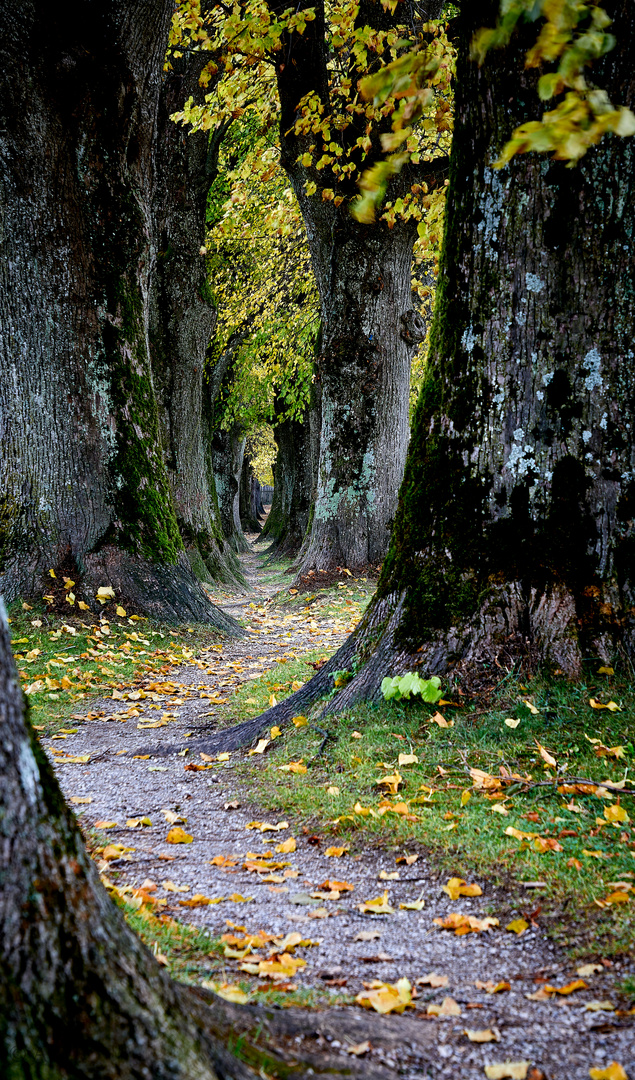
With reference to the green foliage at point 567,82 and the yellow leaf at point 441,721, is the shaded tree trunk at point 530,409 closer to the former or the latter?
the yellow leaf at point 441,721

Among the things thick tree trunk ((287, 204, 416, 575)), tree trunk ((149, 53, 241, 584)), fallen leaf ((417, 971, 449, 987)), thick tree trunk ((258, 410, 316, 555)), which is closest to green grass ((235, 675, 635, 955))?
fallen leaf ((417, 971, 449, 987))

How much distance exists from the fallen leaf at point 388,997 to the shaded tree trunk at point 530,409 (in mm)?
2072

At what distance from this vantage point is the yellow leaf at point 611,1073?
184 cm

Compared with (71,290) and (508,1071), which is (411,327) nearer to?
(71,290)

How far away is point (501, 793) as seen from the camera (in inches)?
141

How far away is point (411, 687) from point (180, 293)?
9149mm

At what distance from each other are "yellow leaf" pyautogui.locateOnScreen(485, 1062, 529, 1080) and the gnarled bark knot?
995cm

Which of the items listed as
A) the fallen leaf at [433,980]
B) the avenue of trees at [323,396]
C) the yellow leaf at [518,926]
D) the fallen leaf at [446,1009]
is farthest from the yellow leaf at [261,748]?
the fallen leaf at [446,1009]

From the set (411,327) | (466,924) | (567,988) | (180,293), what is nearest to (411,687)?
(466,924)

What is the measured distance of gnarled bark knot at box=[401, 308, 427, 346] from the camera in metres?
10.9

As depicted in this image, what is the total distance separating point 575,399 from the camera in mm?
4199

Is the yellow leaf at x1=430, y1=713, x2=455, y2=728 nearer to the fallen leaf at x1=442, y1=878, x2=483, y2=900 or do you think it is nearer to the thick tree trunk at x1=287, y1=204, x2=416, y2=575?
the fallen leaf at x1=442, y1=878, x2=483, y2=900

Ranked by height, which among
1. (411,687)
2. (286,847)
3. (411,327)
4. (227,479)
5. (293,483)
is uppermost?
(411,327)

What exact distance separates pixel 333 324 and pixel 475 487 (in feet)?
23.0
